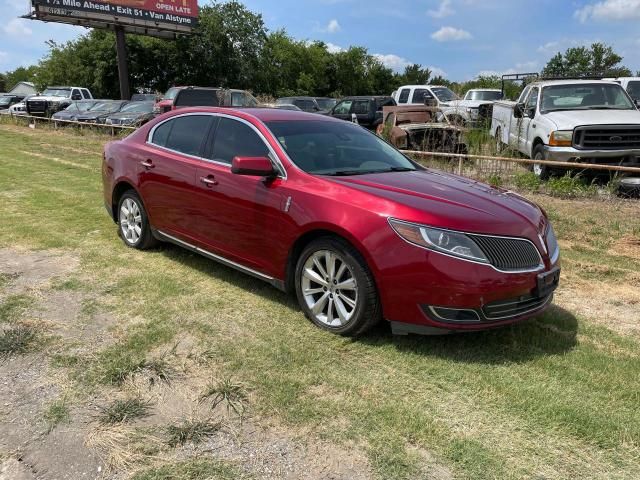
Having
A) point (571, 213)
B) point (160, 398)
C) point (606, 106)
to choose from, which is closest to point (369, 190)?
point (160, 398)

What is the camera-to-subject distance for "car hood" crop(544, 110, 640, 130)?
32.1 ft

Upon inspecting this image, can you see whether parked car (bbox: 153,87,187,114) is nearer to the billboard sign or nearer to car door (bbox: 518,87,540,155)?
car door (bbox: 518,87,540,155)

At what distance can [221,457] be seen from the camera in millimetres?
2725

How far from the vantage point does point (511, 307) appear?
3.71 metres

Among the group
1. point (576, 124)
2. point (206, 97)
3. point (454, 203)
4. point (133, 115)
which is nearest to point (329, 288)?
point (454, 203)

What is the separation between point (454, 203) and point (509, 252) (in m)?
0.48

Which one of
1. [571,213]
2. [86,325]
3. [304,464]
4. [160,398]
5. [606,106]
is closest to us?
[304,464]

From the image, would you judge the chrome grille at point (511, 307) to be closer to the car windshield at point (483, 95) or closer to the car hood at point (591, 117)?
the car hood at point (591, 117)

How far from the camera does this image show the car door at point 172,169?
5148mm

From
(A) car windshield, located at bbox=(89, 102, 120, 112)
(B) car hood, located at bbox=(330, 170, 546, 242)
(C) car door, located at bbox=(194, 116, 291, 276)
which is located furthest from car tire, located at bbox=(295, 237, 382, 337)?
(A) car windshield, located at bbox=(89, 102, 120, 112)

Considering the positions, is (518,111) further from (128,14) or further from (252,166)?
(128,14)

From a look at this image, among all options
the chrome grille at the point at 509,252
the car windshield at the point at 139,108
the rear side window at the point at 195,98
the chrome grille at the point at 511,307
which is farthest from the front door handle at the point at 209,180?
the car windshield at the point at 139,108

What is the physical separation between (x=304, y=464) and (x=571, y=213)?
261 inches

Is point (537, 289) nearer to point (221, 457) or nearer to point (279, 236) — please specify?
point (279, 236)
